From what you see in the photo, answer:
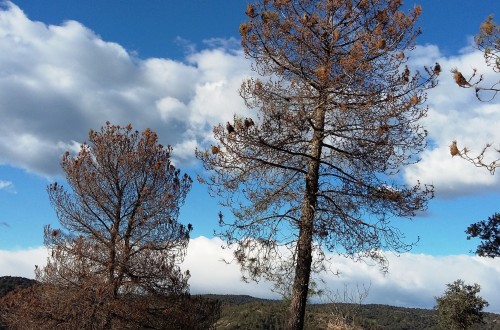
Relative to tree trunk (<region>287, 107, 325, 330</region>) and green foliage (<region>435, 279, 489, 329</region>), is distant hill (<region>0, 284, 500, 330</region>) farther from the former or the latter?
tree trunk (<region>287, 107, 325, 330</region>)

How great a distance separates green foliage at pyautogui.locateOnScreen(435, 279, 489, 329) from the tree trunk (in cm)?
2732

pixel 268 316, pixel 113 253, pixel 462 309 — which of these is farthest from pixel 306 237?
pixel 268 316

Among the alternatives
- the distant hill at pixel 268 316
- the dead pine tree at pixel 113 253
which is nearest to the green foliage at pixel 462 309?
the distant hill at pixel 268 316

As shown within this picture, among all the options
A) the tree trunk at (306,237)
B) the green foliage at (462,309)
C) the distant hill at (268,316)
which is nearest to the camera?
the tree trunk at (306,237)

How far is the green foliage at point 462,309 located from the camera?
34.4m

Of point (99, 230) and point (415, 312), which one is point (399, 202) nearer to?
point (99, 230)

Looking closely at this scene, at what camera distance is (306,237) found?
11.3 m

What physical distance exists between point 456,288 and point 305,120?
2878 centimetres

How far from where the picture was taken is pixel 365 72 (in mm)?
11727

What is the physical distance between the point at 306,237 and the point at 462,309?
2774cm

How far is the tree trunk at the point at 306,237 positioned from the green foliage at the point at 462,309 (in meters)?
27.3

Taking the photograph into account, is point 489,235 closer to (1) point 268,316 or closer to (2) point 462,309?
(2) point 462,309

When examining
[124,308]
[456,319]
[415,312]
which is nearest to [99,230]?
[124,308]

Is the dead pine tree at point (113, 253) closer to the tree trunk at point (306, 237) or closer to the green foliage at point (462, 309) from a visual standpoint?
the tree trunk at point (306, 237)
